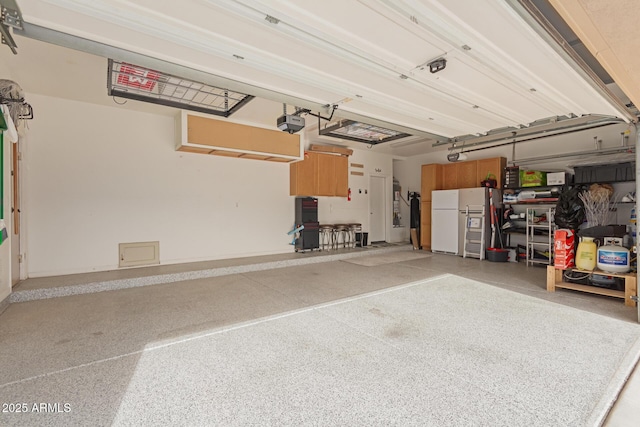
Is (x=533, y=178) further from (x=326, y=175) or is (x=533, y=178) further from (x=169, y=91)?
(x=169, y=91)

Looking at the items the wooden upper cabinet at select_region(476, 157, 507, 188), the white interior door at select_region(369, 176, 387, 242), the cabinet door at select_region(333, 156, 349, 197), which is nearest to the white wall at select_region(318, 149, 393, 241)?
the white interior door at select_region(369, 176, 387, 242)

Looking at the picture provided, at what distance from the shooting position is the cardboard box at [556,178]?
5.84 meters

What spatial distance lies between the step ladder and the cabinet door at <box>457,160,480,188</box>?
27.0 inches

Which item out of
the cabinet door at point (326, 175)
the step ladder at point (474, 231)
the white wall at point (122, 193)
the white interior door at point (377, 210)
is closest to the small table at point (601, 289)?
the step ladder at point (474, 231)

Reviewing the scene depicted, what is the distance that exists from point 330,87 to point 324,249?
16.9 ft

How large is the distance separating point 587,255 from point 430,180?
14.5 feet

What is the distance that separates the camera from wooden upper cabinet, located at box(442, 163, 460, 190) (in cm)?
793

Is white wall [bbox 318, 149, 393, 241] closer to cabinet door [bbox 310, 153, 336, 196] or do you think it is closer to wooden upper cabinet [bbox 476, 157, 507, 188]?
cabinet door [bbox 310, 153, 336, 196]

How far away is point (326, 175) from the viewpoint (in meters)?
7.46

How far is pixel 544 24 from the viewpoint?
1873 millimetres

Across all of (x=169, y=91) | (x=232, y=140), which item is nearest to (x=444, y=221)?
(x=232, y=140)

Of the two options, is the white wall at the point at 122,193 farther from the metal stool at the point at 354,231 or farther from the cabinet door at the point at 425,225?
the cabinet door at the point at 425,225

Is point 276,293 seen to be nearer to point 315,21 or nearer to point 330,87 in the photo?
point 330,87

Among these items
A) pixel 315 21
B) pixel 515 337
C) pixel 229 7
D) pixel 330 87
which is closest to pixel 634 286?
pixel 515 337
